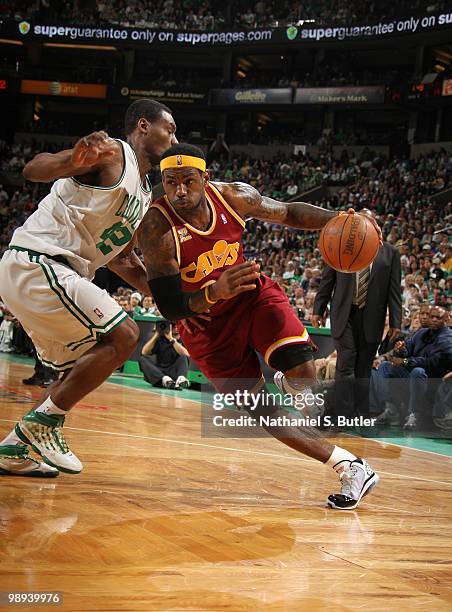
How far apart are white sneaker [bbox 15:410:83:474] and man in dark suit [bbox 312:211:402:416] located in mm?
3207

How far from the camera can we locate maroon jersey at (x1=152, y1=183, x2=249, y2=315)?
342 cm

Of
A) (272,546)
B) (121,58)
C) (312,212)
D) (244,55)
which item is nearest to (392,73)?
(244,55)

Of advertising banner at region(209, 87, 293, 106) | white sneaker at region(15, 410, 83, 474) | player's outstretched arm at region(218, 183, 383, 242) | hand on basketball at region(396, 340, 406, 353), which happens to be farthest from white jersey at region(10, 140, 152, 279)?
advertising banner at region(209, 87, 293, 106)

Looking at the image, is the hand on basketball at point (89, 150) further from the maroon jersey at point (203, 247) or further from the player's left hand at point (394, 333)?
the player's left hand at point (394, 333)

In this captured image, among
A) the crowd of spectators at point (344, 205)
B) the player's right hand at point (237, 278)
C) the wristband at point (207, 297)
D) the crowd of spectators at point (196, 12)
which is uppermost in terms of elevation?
the crowd of spectators at point (196, 12)

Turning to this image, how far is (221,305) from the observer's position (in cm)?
343

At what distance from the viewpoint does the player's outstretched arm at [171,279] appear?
120 inches

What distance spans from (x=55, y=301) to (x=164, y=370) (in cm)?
680

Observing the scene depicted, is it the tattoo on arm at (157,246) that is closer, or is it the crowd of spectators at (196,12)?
the tattoo on arm at (157,246)

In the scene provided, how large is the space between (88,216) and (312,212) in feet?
3.71

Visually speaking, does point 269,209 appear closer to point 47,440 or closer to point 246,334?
point 246,334

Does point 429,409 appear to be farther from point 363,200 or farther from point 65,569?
point 363,200

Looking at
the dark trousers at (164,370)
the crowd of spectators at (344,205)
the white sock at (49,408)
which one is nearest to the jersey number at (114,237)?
the white sock at (49,408)

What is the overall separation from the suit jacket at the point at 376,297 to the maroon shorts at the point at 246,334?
8.91ft
